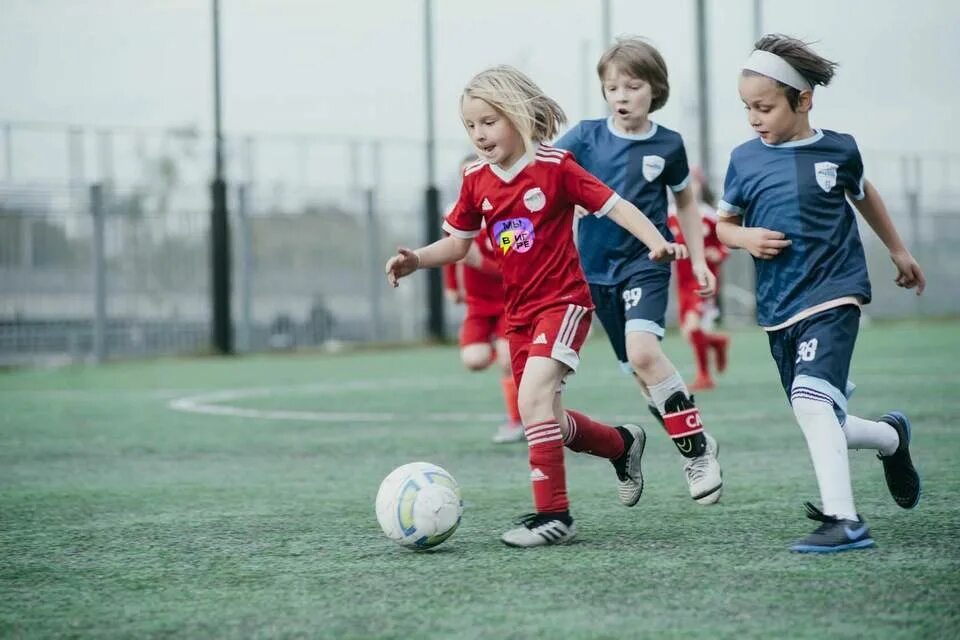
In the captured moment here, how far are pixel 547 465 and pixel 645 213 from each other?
175 centimetres

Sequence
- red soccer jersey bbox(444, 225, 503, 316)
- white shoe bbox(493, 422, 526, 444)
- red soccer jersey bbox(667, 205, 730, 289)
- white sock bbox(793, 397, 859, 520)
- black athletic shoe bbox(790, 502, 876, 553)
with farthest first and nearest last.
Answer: red soccer jersey bbox(667, 205, 730, 289), red soccer jersey bbox(444, 225, 503, 316), white shoe bbox(493, 422, 526, 444), white sock bbox(793, 397, 859, 520), black athletic shoe bbox(790, 502, 876, 553)

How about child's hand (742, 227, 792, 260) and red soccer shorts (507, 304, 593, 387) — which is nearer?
child's hand (742, 227, 792, 260)

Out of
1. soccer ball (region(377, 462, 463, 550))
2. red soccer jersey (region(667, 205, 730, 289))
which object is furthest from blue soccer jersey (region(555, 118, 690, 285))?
red soccer jersey (region(667, 205, 730, 289))

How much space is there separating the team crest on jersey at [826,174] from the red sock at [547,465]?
1.23m

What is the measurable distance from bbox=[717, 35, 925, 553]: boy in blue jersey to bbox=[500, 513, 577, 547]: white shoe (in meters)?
0.80

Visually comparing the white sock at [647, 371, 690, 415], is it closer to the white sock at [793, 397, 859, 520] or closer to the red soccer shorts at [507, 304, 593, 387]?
the red soccer shorts at [507, 304, 593, 387]

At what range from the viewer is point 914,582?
384 centimetres

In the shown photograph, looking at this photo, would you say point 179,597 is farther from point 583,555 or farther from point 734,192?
point 734,192

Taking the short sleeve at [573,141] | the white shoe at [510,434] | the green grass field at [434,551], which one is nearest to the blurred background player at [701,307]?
the green grass field at [434,551]

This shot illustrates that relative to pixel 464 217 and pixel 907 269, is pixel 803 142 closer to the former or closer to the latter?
pixel 907 269

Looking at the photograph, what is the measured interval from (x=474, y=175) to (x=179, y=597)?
1978 mm

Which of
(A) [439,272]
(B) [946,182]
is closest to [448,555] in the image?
(A) [439,272]

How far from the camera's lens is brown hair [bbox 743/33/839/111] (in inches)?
188

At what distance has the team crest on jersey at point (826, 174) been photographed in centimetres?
471
